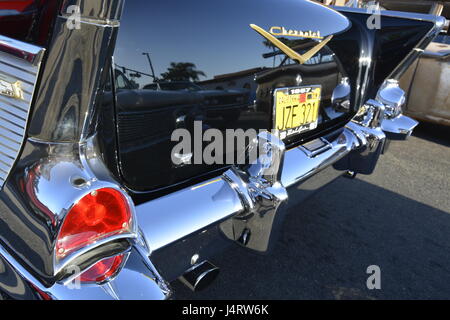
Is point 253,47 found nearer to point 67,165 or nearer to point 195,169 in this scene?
point 195,169

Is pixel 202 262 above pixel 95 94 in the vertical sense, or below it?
below

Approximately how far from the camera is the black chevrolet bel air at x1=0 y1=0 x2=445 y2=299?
0.96 meters

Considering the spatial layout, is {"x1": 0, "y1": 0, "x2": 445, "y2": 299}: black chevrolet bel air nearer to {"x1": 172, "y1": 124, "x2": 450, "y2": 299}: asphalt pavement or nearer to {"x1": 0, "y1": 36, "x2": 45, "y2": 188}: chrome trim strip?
{"x1": 0, "y1": 36, "x2": 45, "y2": 188}: chrome trim strip

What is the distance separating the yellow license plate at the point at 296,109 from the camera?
1776 millimetres

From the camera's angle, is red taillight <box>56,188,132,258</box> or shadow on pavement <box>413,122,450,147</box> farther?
shadow on pavement <box>413,122,450,147</box>

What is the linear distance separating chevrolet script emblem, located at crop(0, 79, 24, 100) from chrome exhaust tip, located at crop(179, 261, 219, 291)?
893mm

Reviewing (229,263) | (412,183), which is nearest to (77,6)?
(229,263)

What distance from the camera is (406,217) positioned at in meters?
2.93

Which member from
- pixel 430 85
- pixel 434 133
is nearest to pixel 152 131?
pixel 430 85

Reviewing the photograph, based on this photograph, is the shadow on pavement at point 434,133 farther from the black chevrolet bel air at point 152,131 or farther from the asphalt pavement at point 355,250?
the black chevrolet bel air at point 152,131

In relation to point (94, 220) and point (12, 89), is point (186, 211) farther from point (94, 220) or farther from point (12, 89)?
point (12, 89)

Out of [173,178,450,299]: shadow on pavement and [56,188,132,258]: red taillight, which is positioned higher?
[56,188,132,258]: red taillight

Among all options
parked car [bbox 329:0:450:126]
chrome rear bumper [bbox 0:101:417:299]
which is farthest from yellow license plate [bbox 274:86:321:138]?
parked car [bbox 329:0:450:126]

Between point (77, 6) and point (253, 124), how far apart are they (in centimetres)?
99
